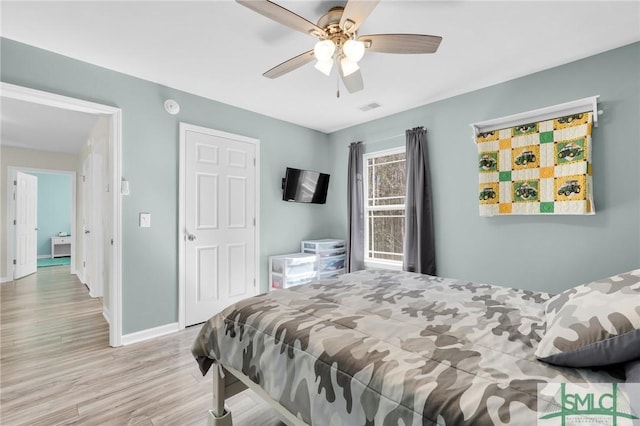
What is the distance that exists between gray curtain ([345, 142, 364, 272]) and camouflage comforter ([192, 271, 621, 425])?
7.33ft

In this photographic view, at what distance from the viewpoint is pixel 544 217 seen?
2.67 m

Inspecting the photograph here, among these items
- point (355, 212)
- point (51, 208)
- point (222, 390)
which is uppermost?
point (51, 208)

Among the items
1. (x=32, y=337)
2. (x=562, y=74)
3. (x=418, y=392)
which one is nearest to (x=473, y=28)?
(x=562, y=74)

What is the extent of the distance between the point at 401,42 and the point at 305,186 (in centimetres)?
259

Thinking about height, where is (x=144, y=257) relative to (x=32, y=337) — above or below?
above

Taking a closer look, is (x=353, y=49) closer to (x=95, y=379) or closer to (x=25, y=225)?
(x=95, y=379)

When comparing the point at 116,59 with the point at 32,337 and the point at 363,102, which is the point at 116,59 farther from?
the point at 32,337

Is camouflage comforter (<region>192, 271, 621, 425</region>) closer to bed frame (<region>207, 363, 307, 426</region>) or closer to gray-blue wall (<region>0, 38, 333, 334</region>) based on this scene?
bed frame (<region>207, 363, 307, 426</region>)

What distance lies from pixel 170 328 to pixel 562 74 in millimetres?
4511

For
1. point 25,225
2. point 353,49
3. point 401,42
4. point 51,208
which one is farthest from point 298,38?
point 51,208

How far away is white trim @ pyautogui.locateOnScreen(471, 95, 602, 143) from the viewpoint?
2.40 metres

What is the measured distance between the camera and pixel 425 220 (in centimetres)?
339

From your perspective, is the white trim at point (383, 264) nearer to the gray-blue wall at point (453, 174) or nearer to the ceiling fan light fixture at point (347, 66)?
the gray-blue wall at point (453, 174)

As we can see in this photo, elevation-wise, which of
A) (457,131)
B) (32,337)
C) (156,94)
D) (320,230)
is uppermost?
(156,94)
